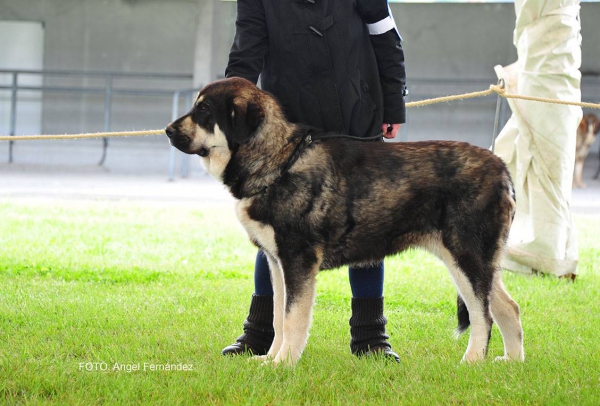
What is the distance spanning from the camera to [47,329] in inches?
176

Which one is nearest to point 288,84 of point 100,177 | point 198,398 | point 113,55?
point 198,398

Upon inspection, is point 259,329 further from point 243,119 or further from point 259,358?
point 243,119

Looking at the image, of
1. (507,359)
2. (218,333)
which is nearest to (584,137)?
(507,359)

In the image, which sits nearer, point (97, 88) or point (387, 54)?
point (387, 54)

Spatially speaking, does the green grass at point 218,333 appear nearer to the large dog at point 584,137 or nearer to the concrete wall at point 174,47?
the large dog at point 584,137

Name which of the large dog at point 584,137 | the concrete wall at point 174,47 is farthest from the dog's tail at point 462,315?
the concrete wall at point 174,47

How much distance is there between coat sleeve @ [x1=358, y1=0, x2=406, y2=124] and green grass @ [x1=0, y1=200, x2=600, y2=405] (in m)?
1.37

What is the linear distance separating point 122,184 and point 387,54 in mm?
13125

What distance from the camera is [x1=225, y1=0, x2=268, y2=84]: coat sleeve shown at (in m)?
4.07

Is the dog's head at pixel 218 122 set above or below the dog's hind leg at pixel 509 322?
above

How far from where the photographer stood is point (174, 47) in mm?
21922

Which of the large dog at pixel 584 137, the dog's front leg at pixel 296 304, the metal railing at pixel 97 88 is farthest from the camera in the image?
the metal railing at pixel 97 88

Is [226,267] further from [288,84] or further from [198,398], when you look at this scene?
[198,398]

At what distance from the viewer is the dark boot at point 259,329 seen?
425 centimetres
